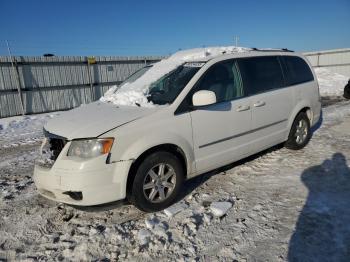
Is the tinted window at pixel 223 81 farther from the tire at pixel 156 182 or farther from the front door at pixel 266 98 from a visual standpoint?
the tire at pixel 156 182

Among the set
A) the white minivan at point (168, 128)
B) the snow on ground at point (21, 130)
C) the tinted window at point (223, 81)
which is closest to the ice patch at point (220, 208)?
the white minivan at point (168, 128)

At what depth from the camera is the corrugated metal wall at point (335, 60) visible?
2323cm

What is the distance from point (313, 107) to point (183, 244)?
166 inches

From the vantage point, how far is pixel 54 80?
13.8 m

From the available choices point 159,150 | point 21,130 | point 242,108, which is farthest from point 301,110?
point 21,130

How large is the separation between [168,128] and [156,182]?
26.3 inches

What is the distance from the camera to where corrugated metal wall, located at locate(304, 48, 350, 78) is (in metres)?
23.2

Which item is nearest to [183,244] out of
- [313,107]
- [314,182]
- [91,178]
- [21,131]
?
[91,178]

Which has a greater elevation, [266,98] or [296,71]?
[296,71]

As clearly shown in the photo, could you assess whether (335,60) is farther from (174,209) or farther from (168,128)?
(174,209)

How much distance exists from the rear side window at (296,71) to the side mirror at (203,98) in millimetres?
2220

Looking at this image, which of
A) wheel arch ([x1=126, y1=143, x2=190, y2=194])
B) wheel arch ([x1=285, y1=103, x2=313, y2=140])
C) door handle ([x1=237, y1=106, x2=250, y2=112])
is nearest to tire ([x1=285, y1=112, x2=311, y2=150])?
wheel arch ([x1=285, y1=103, x2=313, y2=140])

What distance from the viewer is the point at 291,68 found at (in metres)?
5.55

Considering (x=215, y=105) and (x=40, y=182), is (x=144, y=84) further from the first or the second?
(x=40, y=182)
